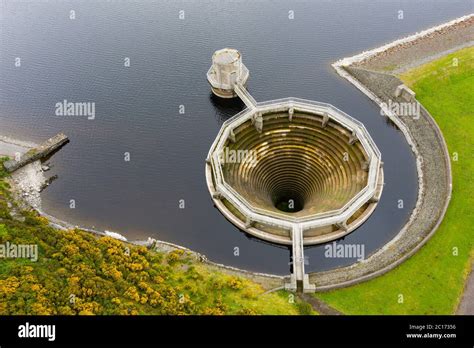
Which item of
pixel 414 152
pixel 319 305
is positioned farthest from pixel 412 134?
pixel 319 305

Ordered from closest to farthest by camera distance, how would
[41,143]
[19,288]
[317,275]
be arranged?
[19,288] → [317,275] → [41,143]

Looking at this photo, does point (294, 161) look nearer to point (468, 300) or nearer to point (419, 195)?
point (419, 195)

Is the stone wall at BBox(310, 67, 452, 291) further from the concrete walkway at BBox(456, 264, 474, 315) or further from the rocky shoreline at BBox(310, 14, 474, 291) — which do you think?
the concrete walkway at BBox(456, 264, 474, 315)

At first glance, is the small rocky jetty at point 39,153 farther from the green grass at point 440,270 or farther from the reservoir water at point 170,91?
the green grass at point 440,270

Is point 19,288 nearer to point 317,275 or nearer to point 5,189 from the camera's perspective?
point 5,189

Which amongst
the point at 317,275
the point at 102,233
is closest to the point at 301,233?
the point at 317,275

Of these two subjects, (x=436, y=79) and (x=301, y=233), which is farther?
(x=436, y=79)
